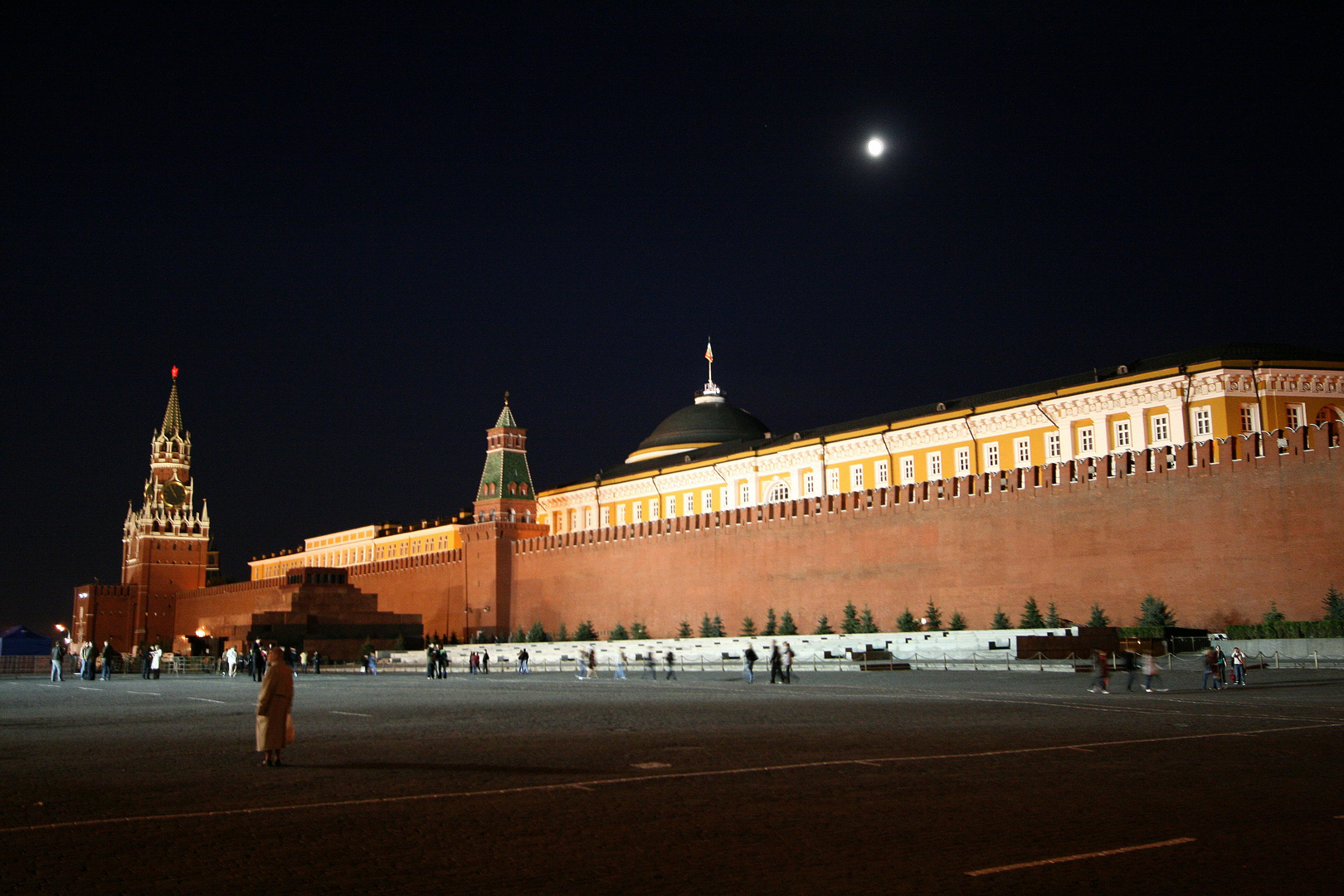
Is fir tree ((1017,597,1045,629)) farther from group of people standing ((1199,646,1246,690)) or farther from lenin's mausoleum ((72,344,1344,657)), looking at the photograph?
group of people standing ((1199,646,1246,690))

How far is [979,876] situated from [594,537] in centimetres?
4147

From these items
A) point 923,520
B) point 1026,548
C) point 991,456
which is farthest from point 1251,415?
point 923,520

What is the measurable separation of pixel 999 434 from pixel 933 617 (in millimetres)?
9126

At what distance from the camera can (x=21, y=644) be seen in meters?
43.4

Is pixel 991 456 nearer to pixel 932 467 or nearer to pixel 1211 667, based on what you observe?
pixel 932 467

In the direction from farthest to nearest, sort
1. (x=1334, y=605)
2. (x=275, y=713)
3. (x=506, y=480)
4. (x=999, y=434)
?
(x=506, y=480), (x=999, y=434), (x=1334, y=605), (x=275, y=713)

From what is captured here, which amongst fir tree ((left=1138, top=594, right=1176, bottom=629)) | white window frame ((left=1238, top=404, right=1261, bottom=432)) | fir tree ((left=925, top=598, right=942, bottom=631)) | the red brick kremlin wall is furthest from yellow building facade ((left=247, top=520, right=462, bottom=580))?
fir tree ((left=1138, top=594, right=1176, bottom=629))

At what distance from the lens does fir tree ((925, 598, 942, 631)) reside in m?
32.1

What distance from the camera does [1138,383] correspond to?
34.9m

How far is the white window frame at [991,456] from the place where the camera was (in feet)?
129

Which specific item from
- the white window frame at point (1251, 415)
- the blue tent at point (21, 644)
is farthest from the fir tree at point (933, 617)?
the blue tent at point (21, 644)

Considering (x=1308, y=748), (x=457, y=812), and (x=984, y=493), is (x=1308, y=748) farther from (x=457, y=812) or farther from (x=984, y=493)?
(x=984, y=493)

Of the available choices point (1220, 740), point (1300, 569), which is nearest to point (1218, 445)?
point (1300, 569)

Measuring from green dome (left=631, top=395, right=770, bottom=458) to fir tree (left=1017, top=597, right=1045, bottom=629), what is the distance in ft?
98.9
